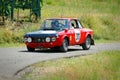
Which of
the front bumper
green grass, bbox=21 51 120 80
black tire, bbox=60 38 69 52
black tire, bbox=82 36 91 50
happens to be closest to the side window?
black tire, bbox=82 36 91 50

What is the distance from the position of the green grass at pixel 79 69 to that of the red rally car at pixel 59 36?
2353 mm

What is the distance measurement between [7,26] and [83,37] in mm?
6495

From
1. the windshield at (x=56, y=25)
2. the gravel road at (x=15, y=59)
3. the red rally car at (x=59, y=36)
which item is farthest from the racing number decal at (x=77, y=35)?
the gravel road at (x=15, y=59)

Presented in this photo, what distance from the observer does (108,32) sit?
123 feet

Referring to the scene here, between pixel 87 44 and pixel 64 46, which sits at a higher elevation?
pixel 64 46

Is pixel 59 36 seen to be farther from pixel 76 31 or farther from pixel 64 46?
pixel 76 31

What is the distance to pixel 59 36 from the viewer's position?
24297mm

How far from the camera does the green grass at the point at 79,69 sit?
17.0 meters

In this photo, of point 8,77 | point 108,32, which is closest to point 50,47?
point 8,77

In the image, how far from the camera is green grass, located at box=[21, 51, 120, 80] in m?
17.0

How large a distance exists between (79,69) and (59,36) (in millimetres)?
6056

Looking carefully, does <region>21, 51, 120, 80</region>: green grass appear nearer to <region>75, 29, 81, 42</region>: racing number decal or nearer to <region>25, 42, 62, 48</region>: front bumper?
<region>25, 42, 62, 48</region>: front bumper

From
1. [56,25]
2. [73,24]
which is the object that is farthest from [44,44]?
[73,24]

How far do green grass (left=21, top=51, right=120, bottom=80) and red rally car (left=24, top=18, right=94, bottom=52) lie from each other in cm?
235
